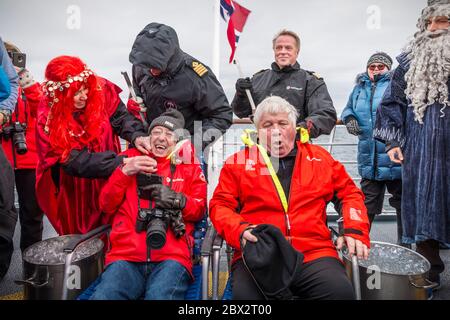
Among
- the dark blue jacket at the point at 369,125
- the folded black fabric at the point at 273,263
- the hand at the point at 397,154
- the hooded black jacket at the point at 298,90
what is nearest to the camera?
the folded black fabric at the point at 273,263

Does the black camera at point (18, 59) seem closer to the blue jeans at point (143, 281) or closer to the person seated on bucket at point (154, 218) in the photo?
the person seated on bucket at point (154, 218)

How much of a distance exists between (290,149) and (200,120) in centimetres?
86

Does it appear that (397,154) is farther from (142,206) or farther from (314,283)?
(142,206)

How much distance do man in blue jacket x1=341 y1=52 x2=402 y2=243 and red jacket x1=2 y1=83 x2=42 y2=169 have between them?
2.89 meters

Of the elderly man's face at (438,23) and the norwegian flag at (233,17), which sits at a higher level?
the norwegian flag at (233,17)

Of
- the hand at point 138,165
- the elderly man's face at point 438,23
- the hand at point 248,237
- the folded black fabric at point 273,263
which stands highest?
the elderly man's face at point 438,23

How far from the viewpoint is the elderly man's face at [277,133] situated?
6.83ft

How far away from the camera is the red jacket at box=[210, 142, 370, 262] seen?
1.91 metres

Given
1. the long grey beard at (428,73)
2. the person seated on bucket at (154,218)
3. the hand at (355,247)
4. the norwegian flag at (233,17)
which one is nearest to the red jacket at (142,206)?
the person seated on bucket at (154,218)

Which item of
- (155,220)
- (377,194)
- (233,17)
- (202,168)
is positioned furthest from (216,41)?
(155,220)

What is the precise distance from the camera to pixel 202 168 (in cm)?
246

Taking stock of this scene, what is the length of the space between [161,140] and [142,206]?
42 cm

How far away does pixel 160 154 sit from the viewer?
2.24 metres

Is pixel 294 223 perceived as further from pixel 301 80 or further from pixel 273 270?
pixel 301 80
